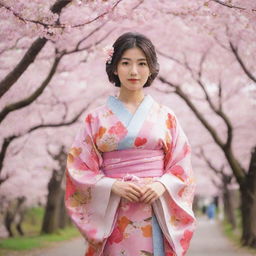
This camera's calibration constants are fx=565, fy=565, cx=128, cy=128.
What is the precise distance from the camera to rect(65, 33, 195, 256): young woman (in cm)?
343

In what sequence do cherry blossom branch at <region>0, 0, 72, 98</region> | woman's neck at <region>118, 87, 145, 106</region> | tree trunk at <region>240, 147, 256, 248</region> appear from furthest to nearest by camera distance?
tree trunk at <region>240, 147, 256, 248</region> < cherry blossom branch at <region>0, 0, 72, 98</region> < woman's neck at <region>118, 87, 145, 106</region>

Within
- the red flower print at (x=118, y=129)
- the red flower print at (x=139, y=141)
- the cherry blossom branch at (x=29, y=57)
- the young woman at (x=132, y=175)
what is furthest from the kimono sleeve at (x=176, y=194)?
the cherry blossom branch at (x=29, y=57)

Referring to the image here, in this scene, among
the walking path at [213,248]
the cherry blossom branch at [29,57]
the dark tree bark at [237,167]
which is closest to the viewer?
the cherry blossom branch at [29,57]

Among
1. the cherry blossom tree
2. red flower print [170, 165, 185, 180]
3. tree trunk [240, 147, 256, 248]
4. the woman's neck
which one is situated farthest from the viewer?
tree trunk [240, 147, 256, 248]

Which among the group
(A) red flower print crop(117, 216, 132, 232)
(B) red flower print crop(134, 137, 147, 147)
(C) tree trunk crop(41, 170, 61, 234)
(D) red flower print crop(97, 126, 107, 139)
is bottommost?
(C) tree trunk crop(41, 170, 61, 234)

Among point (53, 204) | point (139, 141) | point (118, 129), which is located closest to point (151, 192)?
point (139, 141)

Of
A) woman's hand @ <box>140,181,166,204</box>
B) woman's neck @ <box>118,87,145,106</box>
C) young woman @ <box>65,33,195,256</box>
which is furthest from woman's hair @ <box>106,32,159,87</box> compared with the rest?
woman's hand @ <box>140,181,166,204</box>

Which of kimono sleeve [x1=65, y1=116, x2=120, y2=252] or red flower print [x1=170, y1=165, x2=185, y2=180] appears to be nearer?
kimono sleeve [x1=65, y1=116, x2=120, y2=252]

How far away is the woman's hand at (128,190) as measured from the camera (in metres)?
3.32

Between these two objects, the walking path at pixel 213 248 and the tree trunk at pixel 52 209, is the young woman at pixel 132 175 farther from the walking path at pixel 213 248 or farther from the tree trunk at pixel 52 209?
the tree trunk at pixel 52 209

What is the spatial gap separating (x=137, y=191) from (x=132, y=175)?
0.39 ft

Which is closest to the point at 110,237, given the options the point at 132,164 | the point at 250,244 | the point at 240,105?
the point at 132,164

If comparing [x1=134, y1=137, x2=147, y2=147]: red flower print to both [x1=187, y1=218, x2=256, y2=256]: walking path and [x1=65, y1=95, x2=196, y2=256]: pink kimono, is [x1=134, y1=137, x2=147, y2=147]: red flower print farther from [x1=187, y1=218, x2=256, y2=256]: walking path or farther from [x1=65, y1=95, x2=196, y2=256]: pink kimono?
[x1=187, y1=218, x2=256, y2=256]: walking path

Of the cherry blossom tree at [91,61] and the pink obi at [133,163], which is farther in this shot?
the cherry blossom tree at [91,61]
